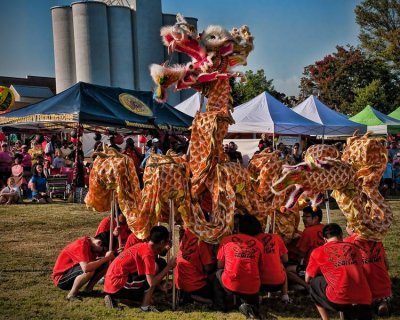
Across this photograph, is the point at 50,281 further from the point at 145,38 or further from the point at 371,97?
the point at 371,97

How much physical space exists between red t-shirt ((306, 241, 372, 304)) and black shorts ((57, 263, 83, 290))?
2.52 meters

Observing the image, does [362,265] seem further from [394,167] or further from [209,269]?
[394,167]

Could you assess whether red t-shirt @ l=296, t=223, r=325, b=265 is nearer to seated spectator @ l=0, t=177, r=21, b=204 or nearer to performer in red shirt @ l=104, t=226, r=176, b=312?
performer in red shirt @ l=104, t=226, r=176, b=312

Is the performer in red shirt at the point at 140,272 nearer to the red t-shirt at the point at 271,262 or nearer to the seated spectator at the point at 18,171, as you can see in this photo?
the red t-shirt at the point at 271,262

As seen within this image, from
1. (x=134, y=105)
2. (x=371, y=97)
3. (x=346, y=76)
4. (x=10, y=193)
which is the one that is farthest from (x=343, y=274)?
(x=346, y=76)

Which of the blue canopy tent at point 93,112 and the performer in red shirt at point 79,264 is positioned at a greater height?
the blue canopy tent at point 93,112

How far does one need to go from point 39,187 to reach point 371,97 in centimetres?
2291

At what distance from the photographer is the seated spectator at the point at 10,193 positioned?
41.9 feet

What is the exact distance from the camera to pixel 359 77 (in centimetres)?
3338

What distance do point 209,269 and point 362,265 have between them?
5.04 feet

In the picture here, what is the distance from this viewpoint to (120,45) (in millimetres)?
29672

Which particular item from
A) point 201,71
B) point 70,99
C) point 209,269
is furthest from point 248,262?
point 70,99

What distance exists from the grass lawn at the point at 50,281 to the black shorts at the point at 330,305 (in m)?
0.54

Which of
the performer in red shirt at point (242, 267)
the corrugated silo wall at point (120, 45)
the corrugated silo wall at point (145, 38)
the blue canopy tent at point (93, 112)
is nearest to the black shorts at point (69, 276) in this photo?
the performer in red shirt at point (242, 267)
